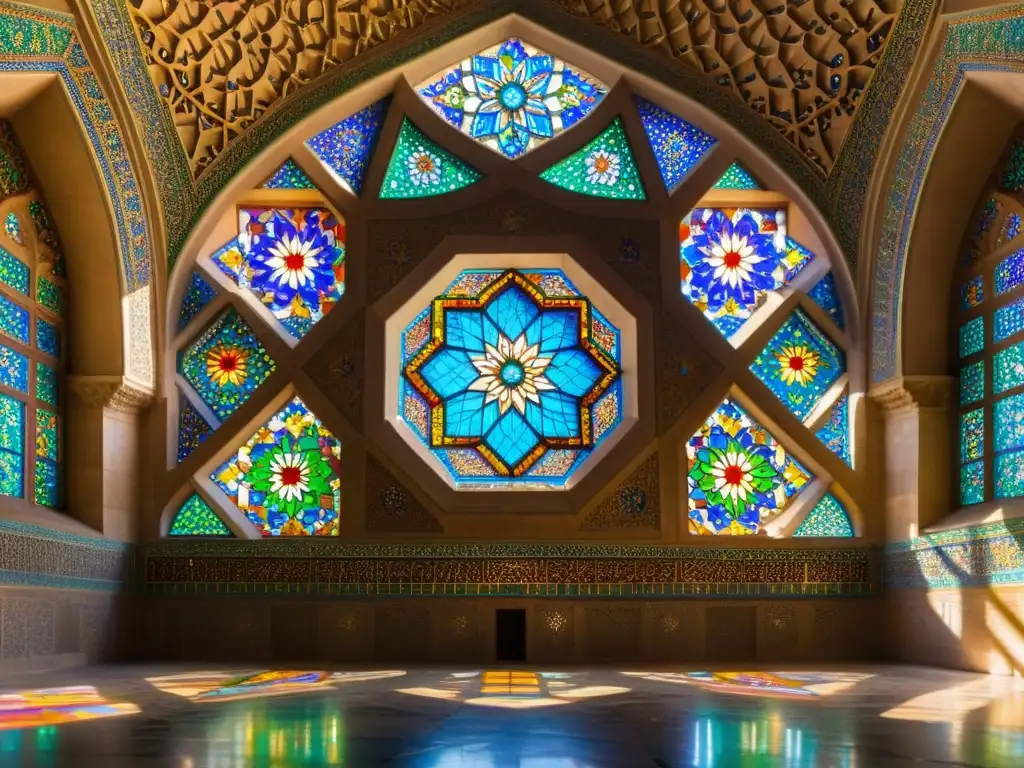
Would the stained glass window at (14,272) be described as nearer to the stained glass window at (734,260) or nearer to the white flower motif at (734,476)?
the stained glass window at (734,260)

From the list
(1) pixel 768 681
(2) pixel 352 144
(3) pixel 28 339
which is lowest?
(1) pixel 768 681

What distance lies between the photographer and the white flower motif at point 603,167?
980 cm

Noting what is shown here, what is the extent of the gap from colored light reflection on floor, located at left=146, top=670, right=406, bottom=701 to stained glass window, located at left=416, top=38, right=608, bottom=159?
14.5 ft

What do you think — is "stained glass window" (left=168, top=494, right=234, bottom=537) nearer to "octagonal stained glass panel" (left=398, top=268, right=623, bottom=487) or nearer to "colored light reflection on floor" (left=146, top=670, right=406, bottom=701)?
"octagonal stained glass panel" (left=398, top=268, right=623, bottom=487)

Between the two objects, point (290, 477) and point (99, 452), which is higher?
point (99, 452)

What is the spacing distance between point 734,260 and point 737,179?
64cm

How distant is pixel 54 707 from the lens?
17.8 ft

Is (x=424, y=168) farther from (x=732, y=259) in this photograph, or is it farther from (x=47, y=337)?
(x=47, y=337)

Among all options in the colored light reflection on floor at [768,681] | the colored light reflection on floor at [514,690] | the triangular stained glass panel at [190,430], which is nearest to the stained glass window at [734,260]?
the colored light reflection on floor at [768,681]

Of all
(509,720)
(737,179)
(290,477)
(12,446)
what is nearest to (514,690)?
(509,720)

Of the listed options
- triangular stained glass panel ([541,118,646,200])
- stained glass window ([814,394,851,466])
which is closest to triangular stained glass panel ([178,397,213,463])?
triangular stained glass panel ([541,118,646,200])

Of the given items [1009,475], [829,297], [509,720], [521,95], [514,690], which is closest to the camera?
[509,720]

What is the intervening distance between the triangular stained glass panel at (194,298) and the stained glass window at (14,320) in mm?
1393

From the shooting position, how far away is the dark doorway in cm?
902
